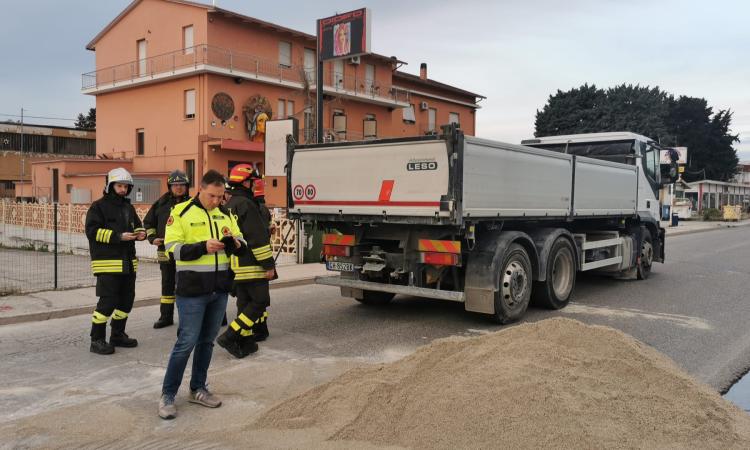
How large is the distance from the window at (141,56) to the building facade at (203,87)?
6 centimetres

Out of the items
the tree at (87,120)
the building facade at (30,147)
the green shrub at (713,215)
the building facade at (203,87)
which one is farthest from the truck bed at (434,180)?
A: the tree at (87,120)

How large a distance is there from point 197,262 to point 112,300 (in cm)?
246

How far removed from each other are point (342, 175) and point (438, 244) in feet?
5.17

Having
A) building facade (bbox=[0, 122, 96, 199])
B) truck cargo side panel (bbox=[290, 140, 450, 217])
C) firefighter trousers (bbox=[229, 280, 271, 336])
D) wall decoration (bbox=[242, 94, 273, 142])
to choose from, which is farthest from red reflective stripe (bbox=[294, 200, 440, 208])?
building facade (bbox=[0, 122, 96, 199])

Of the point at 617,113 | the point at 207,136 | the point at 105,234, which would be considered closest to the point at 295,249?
the point at 105,234

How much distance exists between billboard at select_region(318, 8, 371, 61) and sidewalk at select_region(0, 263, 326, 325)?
17.9 ft

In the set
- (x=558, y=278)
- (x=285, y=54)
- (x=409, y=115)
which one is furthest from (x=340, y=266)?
(x=409, y=115)

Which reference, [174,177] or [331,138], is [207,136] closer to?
[331,138]

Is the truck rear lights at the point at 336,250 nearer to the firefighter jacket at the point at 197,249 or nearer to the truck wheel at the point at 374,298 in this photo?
the truck wheel at the point at 374,298

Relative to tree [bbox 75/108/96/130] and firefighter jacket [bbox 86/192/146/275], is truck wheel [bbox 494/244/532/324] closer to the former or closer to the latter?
firefighter jacket [bbox 86/192/146/275]

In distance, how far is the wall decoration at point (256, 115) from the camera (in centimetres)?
3259

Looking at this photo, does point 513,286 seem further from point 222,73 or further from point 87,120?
point 87,120

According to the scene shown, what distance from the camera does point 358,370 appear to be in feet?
16.6

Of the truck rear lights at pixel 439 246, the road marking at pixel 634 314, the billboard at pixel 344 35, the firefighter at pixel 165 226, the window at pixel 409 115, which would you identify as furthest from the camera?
the window at pixel 409 115
